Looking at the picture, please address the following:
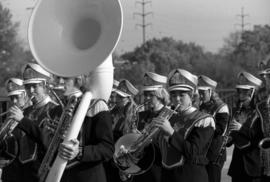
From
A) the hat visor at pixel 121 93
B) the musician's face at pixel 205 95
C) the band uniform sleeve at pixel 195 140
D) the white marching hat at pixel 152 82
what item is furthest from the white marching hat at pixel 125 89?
the band uniform sleeve at pixel 195 140

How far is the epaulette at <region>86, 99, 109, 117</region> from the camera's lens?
431 centimetres

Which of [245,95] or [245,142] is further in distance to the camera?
[245,95]

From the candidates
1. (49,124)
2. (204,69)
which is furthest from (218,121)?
(204,69)

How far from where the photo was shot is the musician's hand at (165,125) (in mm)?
5121

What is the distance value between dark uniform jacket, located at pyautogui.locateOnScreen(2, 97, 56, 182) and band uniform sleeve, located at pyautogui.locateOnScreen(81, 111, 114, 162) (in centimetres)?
161

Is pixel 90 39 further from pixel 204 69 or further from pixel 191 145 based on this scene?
pixel 204 69

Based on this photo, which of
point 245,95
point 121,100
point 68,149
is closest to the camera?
point 68,149

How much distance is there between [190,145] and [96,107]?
46.3 inches

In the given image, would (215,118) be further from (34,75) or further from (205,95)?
(34,75)

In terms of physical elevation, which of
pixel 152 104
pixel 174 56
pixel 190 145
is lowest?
pixel 174 56

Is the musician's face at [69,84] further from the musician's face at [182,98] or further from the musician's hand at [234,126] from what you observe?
the musician's hand at [234,126]

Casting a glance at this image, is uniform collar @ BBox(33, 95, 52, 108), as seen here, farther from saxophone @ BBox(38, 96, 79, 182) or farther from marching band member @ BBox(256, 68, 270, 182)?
marching band member @ BBox(256, 68, 270, 182)

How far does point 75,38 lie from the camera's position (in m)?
3.95

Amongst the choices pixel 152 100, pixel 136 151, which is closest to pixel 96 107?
pixel 136 151
